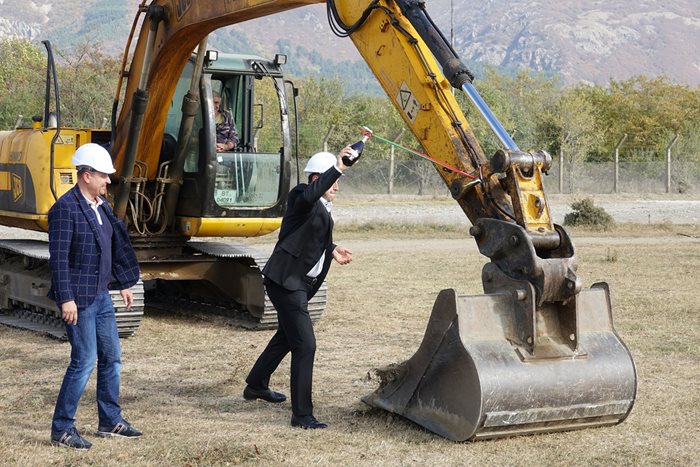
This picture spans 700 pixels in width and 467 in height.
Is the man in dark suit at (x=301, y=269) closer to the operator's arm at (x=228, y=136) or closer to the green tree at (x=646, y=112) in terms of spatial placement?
the operator's arm at (x=228, y=136)

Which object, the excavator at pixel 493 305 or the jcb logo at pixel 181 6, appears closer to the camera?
the excavator at pixel 493 305

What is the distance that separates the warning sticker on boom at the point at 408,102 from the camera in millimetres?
7852

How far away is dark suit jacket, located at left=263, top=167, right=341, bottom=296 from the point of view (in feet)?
25.0

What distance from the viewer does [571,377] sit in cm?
701

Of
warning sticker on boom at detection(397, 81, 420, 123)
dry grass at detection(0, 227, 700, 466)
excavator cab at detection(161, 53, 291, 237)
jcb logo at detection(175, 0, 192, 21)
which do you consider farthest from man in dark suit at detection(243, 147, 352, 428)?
excavator cab at detection(161, 53, 291, 237)

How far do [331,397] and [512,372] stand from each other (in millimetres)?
2036

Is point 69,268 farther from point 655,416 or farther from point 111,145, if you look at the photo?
point 111,145

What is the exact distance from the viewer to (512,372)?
6844mm

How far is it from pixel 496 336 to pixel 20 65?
54.7 meters

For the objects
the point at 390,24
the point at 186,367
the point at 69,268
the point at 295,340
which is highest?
the point at 390,24

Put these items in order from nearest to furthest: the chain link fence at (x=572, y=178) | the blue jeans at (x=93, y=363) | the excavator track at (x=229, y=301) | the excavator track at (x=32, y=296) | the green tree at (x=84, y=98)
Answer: the blue jeans at (x=93, y=363), the excavator track at (x=32, y=296), the excavator track at (x=229, y=301), the green tree at (x=84, y=98), the chain link fence at (x=572, y=178)

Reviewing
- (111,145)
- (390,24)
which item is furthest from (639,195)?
(390,24)

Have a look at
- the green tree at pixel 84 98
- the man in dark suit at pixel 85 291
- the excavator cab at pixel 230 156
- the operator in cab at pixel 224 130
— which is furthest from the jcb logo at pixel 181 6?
the green tree at pixel 84 98

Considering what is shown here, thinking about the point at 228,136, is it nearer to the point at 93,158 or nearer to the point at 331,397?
the point at 331,397
